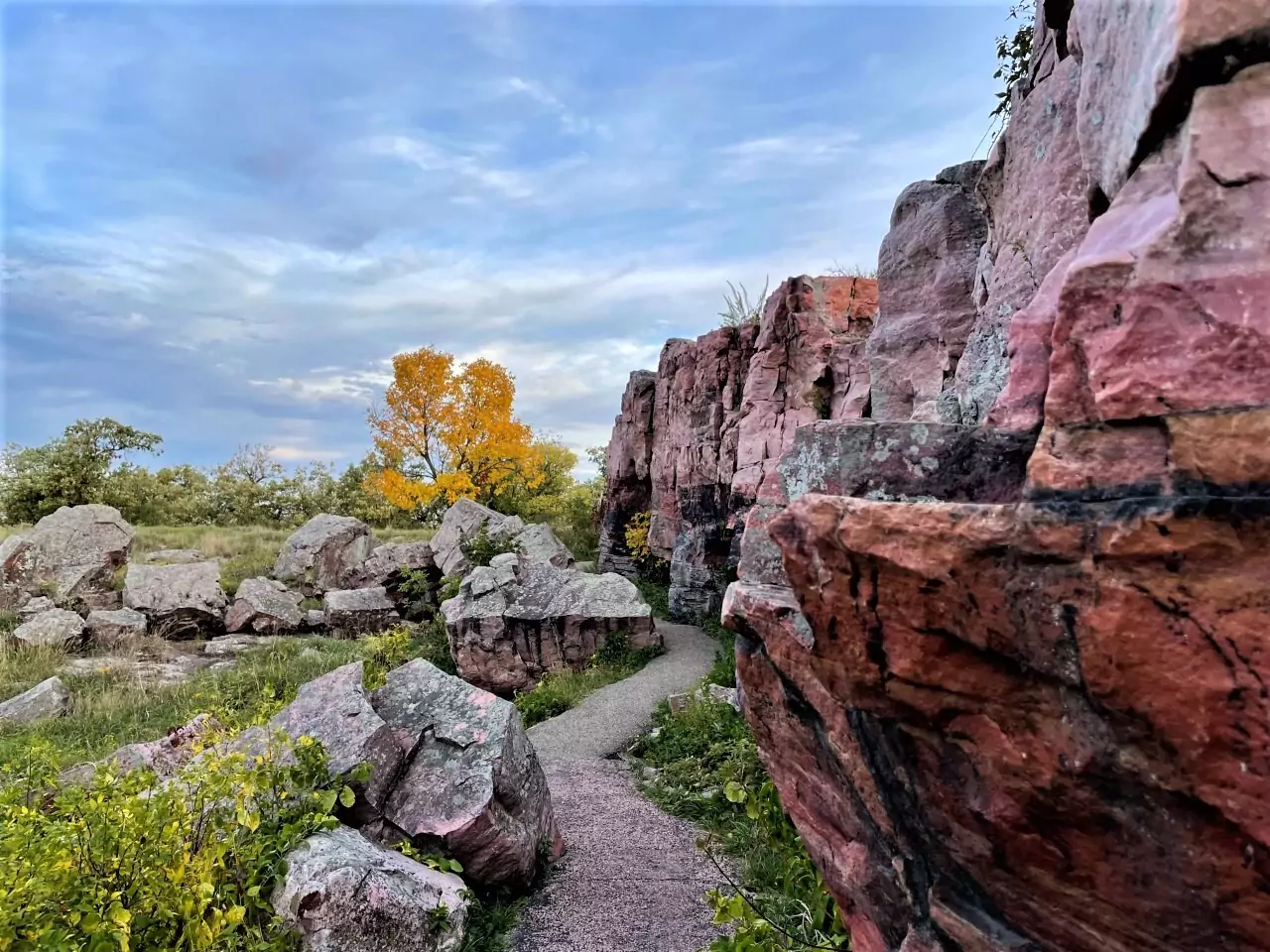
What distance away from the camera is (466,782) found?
16.7 feet

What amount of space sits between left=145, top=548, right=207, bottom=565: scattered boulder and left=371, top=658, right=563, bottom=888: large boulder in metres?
19.1

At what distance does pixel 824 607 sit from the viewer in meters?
2.06

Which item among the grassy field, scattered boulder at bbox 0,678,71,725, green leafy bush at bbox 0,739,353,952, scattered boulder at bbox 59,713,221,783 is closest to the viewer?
green leafy bush at bbox 0,739,353,952

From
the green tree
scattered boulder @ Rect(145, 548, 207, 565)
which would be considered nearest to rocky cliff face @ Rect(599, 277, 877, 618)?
scattered boulder @ Rect(145, 548, 207, 565)

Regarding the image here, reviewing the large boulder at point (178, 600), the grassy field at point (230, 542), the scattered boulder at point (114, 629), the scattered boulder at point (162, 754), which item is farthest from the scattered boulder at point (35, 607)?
the scattered boulder at point (162, 754)

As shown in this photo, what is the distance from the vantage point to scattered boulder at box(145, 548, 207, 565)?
21.2 m

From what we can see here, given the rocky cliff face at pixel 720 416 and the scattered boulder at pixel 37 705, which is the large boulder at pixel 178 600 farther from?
the rocky cliff face at pixel 720 416

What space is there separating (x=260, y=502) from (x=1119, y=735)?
34214 millimetres

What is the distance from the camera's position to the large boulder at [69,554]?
1578 centimetres

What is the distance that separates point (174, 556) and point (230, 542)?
2.34 m

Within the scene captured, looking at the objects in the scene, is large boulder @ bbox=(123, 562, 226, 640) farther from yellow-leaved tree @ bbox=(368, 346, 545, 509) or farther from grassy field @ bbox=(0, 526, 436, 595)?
yellow-leaved tree @ bbox=(368, 346, 545, 509)

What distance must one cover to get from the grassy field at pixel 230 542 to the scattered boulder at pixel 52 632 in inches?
186

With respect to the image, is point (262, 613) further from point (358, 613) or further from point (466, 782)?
point (466, 782)

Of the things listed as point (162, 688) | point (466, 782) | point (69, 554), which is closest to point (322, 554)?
point (69, 554)
